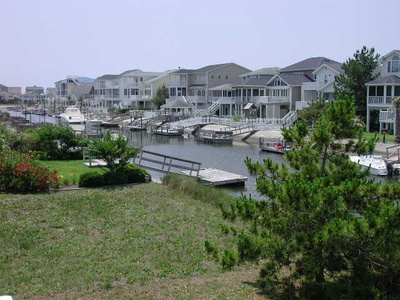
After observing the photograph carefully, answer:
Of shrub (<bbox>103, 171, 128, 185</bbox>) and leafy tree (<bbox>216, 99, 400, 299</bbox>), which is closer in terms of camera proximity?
leafy tree (<bbox>216, 99, 400, 299</bbox>)

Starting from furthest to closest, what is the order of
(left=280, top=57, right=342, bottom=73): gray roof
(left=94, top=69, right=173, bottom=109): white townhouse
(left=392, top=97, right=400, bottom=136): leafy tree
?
(left=94, top=69, right=173, bottom=109): white townhouse, (left=280, top=57, right=342, bottom=73): gray roof, (left=392, top=97, right=400, bottom=136): leafy tree

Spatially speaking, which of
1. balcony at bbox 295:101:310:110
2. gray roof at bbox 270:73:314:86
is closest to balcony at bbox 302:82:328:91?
gray roof at bbox 270:73:314:86

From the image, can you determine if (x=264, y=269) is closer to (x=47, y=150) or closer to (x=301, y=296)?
(x=301, y=296)

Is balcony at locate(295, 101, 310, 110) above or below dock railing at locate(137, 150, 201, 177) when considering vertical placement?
above

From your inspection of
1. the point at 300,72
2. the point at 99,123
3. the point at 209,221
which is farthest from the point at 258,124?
the point at 209,221

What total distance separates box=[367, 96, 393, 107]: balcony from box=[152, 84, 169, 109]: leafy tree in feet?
168

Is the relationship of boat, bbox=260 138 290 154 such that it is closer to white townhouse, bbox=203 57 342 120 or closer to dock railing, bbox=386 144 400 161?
dock railing, bbox=386 144 400 161

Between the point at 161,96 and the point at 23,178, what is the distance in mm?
80523

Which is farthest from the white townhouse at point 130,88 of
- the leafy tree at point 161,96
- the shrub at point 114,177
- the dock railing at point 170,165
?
the shrub at point 114,177

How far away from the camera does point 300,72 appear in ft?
249

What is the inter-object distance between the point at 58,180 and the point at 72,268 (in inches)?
366

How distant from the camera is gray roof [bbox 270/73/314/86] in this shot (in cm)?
7081

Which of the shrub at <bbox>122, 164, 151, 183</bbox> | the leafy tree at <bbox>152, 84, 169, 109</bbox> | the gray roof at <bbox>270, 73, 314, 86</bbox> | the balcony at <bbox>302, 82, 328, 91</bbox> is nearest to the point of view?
the shrub at <bbox>122, 164, 151, 183</bbox>

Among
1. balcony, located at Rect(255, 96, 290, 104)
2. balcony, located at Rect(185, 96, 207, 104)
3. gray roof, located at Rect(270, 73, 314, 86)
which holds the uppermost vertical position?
gray roof, located at Rect(270, 73, 314, 86)
